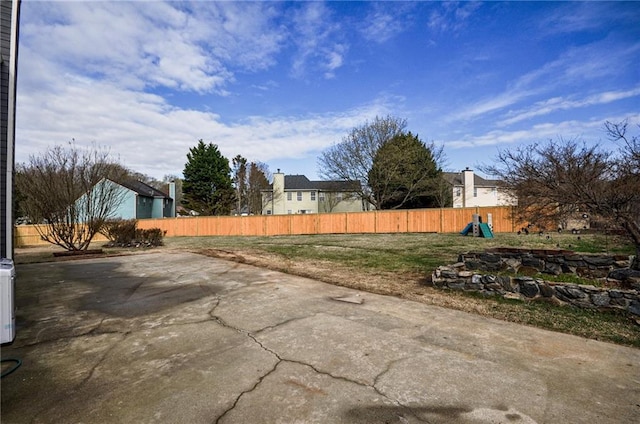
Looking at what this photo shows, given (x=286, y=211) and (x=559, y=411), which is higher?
(x=286, y=211)

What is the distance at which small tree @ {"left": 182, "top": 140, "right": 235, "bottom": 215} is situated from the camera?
109ft

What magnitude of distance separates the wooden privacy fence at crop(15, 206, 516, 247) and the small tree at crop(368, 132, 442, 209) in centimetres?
453

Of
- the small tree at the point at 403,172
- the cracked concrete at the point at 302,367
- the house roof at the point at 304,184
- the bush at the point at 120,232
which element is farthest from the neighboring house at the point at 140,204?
the cracked concrete at the point at 302,367

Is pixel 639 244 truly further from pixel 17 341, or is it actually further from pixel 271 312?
pixel 17 341

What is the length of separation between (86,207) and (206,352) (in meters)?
13.3

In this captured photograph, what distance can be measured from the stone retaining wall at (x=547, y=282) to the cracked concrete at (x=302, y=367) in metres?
1.24

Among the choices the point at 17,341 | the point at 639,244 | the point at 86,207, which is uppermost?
the point at 86,207

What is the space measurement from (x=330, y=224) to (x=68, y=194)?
52.4 ft

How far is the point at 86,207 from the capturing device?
1328cm

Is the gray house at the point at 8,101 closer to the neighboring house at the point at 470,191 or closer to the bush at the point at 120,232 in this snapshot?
the bush at the point at 120,232

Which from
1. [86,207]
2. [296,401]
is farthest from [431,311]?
[86,207]

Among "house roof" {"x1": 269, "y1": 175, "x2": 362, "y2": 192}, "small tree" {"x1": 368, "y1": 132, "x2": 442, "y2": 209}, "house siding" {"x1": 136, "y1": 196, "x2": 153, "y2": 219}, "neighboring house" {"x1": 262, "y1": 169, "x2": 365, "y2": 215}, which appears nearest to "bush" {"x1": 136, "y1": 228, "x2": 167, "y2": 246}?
"house siding" {"x1": 136, "y1": 196, "x2": 153, "y2": 219}

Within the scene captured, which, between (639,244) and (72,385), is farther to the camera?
(639,244)

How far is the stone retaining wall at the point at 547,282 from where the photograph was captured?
4.45 metres
